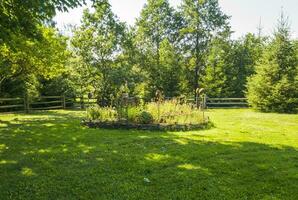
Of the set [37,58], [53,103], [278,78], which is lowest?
[53,103]

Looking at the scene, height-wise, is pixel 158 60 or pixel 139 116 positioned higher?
pixel 158 60

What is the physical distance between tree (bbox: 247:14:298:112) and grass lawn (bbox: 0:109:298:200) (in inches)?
484

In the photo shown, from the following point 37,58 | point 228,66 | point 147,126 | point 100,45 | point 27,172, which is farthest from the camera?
point 228,66

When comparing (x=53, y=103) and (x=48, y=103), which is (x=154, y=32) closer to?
(x=53, y=103)

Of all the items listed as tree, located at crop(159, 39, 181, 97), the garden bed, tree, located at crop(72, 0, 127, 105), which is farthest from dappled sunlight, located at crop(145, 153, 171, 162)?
tree, located at crop(159, 39, 181, 97)

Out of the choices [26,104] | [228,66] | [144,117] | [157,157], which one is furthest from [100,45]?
[157,157]

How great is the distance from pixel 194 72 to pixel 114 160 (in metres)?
25.7

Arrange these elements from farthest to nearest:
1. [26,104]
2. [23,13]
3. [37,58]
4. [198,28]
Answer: [198,28] < [26,104] < [37,58] < [23,13]

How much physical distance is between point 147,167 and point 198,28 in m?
25.8

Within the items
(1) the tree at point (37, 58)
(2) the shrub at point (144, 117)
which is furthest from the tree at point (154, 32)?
(2) the shrub at point (144, 117)

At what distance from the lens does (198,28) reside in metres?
30.8

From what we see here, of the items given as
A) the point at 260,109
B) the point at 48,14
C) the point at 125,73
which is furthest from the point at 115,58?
the point at 48,14

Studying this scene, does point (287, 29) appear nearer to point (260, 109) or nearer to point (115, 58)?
point (260, 109)

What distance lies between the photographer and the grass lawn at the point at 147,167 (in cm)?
556
